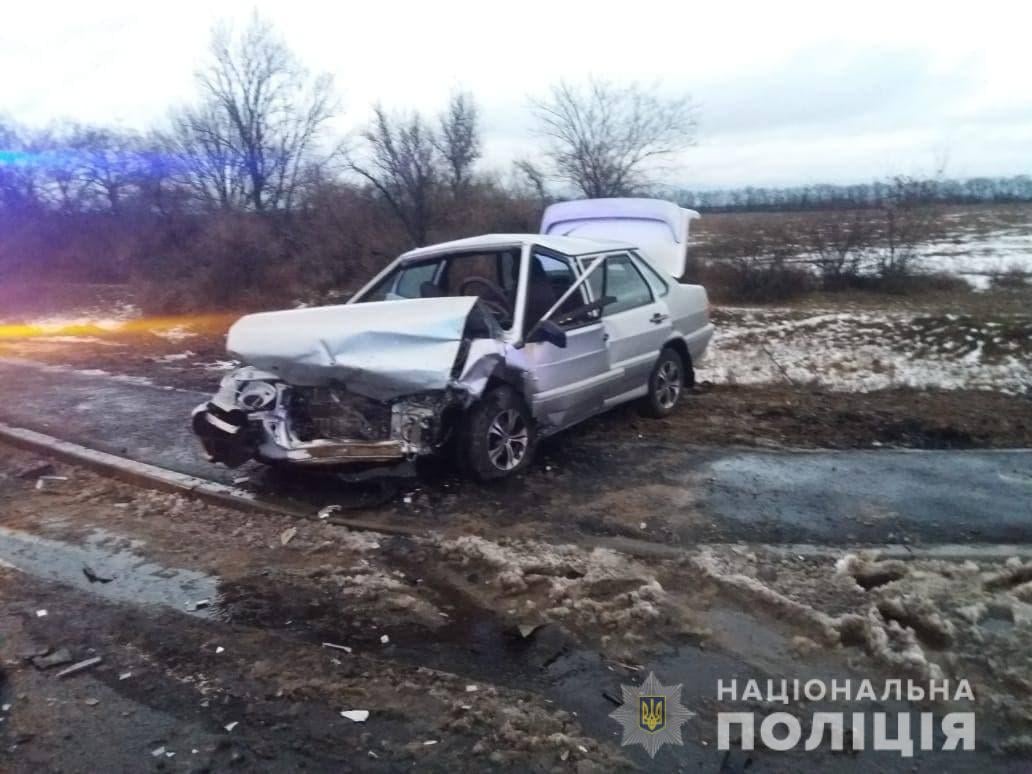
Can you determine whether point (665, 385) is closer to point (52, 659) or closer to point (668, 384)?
point (668, 384)

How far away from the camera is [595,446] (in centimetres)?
684

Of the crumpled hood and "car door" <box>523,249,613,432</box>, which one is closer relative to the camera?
the crumpled hood

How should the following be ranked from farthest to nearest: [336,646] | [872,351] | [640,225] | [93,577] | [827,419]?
1. [872,351]
2. [640,225]
3. [827,419]
4. [93,577]
5. [336,646]

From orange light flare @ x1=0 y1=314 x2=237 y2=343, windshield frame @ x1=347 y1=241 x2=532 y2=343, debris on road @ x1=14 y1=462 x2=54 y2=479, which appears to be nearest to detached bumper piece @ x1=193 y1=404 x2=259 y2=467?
windshield frame @ x1=347 y1=241 x2=532 y2=343

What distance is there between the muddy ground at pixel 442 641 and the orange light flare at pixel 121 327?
401 inches

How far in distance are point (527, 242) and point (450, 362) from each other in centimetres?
169

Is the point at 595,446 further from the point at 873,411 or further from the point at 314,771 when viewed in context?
the point at 314,771

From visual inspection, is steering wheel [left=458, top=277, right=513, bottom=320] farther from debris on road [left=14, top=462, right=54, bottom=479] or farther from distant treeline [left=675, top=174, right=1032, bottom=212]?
distant treeline [left=675, top=174, right=1032, bottom=212]

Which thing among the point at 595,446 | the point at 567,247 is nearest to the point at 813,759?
the point at 595,446

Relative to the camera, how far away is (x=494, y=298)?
6.80 m

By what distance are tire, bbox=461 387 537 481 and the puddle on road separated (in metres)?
1.85

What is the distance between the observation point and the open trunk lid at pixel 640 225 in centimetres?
850

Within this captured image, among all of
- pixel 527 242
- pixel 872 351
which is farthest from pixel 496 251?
pixel 872 351

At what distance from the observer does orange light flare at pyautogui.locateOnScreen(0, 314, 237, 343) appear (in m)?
15.0
